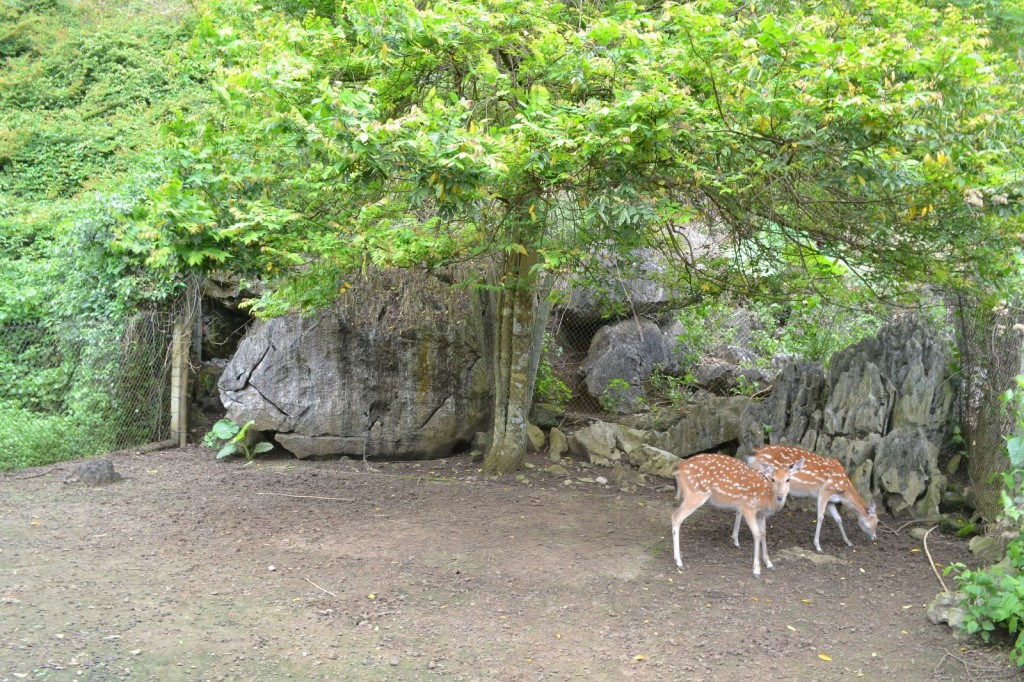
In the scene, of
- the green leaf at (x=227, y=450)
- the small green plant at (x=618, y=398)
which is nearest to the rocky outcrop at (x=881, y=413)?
the small green plant at (x=618, y=398)

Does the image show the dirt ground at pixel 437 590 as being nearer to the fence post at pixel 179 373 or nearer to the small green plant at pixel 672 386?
the fence post at pixel 179 373

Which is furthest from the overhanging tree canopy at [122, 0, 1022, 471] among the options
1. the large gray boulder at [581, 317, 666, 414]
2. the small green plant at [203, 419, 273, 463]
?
the large gray boulder at [581, 317, 666, 414]

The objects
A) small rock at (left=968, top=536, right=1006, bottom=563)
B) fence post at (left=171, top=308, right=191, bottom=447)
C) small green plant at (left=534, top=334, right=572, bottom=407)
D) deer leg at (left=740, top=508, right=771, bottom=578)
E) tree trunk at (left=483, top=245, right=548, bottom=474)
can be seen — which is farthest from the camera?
small green plant at (left=534, top=334, right=572, bottom=407)

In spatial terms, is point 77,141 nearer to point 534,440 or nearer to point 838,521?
point 534,440

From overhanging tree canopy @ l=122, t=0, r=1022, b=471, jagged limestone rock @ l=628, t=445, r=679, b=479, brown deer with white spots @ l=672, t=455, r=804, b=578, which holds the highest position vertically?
overhanging tree canopy @ l=122, t=0, r=1022, b=471

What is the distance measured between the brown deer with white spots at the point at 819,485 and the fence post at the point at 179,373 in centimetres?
666

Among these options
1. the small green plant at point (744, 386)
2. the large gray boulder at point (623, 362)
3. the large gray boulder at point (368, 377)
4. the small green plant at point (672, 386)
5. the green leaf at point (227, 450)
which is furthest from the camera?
the large gray boulder at point (623, 362)

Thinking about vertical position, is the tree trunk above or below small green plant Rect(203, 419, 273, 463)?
above

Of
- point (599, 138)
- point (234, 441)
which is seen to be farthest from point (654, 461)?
point (599, 138)

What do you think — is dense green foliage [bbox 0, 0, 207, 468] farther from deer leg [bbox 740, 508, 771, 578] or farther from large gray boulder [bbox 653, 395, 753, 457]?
large gray boulder [bbox 653, 395, 753, 457]

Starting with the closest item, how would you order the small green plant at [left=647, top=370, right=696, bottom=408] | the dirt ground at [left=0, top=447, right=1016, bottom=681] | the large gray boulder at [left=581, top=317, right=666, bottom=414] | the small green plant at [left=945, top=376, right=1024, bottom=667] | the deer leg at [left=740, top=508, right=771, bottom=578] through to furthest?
the small green plant at [left=945, top=376, right=1024, bottom=667]
the dirt ground at [left=0, top=447, right=1016, bottom=681]
the deer leg at [left=740, top=508, right=771, bottom=578]
the small green plant at [left=647, top=370, right=696, bottom=408]
the large gray boulder at [left=581, top=317, right=666, bottom=414]

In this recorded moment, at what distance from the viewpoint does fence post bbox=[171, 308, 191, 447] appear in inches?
399

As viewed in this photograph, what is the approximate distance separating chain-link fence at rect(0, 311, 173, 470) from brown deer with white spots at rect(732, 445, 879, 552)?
279 inches

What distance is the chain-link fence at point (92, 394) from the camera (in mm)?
9656
